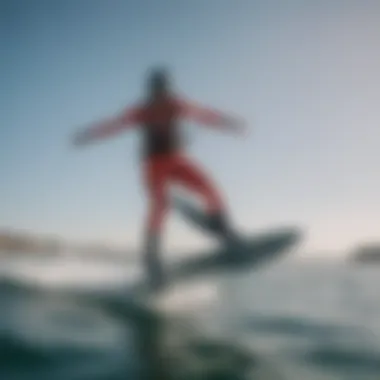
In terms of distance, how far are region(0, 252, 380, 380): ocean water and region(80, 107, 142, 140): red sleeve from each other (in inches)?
10.4

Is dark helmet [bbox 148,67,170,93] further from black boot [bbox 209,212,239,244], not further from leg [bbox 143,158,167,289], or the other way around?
black boot [bbox 209,212,239,244]

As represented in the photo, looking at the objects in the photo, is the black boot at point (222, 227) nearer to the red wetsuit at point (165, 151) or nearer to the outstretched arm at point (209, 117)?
the red wetsuit at point (165, 151)

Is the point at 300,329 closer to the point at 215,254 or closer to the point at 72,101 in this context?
the point at 215,254

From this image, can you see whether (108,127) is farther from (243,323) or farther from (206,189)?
(243,323)

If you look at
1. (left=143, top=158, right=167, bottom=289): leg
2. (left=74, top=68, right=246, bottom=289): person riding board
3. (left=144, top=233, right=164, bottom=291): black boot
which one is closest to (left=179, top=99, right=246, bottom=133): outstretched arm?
(left=74, top=68, right=246, bottom=289): person riding board

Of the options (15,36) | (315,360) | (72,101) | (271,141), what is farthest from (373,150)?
(15,36)

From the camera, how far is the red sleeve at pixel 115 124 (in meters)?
1.53

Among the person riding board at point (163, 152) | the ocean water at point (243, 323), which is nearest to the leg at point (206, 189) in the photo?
the person riding board at point (163, 152)

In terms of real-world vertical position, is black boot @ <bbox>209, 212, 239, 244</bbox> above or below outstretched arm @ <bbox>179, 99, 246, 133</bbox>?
below

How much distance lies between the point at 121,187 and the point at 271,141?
1.07ft

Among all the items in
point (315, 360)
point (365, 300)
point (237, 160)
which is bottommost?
point (315, 360)

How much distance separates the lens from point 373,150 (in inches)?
61.1

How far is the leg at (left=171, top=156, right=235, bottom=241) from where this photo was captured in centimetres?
149

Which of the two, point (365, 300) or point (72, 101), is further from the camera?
point (72, 101)
